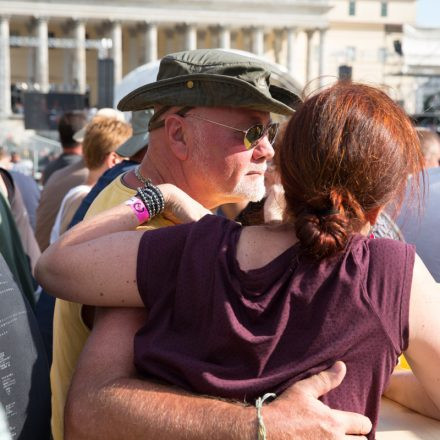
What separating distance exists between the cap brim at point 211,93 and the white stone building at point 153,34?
55.8 m

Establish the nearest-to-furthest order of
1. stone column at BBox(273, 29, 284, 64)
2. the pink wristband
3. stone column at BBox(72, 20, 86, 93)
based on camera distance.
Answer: the pink wristband
stone column at BBox(72, 20, 86, 93)
stone column at BBox(273, 29, 284, 64)

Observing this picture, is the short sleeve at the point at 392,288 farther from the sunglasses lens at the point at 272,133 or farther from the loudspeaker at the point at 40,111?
the loudspeaker at the point at 40,111

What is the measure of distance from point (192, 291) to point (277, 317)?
198 millimetres

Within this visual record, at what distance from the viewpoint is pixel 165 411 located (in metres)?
1.79

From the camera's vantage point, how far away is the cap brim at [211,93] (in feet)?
7.77

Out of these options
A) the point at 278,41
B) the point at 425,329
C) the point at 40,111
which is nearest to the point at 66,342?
the point at 425,329

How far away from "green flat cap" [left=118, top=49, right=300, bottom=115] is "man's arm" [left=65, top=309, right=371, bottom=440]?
2.57 ft

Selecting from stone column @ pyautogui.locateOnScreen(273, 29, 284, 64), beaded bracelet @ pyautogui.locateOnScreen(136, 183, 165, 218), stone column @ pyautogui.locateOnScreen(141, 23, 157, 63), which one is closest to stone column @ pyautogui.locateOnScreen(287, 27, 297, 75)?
stone column @ pyautogui.locateOnScreen(273, 29, 284, 64)

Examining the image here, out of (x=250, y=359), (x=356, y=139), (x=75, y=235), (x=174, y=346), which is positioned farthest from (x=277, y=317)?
(x=75, y=235)

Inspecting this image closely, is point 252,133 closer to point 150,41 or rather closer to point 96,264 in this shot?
point 96,264

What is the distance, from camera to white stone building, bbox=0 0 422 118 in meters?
61.4

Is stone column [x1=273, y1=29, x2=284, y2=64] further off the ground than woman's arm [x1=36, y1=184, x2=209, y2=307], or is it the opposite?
woman's arm [x1=36, y1=184, x2=209, y2=307]

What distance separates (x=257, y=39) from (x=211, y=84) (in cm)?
6371

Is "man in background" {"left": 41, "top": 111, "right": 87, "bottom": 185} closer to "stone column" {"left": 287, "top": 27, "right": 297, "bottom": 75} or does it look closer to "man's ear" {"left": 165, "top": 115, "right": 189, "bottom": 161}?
"man's ear" {"left": 165, "top": 115, "right": 189, "bottom": 161}
